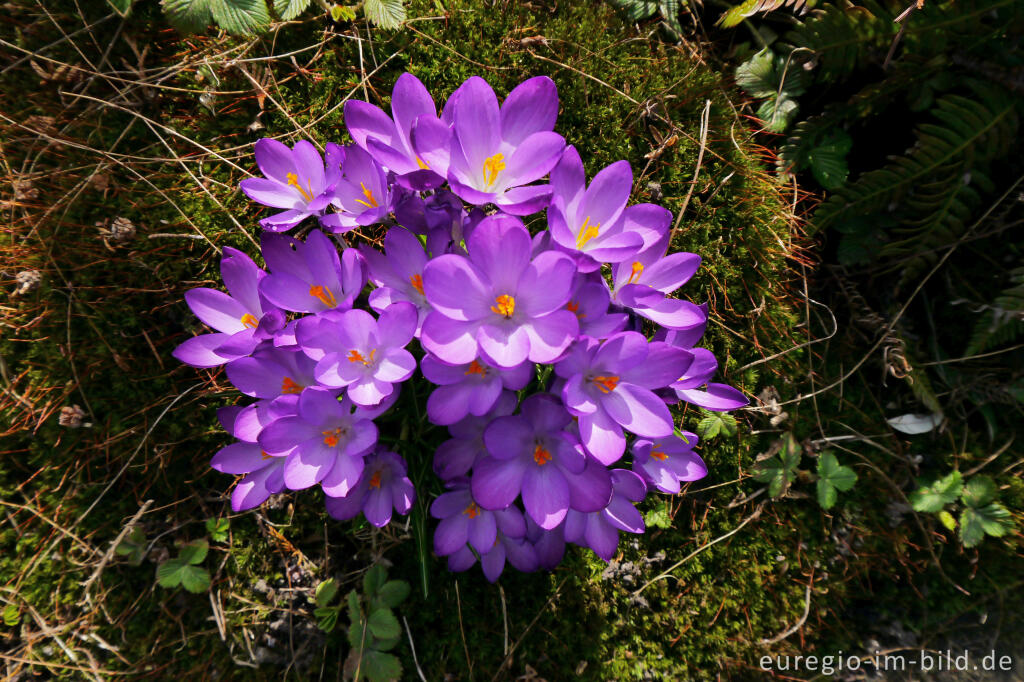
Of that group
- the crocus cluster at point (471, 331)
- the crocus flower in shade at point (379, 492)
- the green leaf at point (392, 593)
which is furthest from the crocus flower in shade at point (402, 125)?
the green leaf at point (392, 593)

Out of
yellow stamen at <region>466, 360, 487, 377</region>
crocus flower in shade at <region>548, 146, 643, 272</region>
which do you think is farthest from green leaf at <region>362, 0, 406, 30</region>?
yellow stamen at <region>466, 360, 487, 377</region>

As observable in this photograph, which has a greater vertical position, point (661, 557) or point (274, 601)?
point (661, 557)

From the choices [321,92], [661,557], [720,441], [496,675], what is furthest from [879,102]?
[496,675]

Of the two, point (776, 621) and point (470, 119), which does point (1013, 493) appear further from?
point (470, 119)

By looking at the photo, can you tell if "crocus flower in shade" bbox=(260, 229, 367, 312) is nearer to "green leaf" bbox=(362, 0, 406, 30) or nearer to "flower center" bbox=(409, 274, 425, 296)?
"flower center" bbox=(409, 274, 425, 296)

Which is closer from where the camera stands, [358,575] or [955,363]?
[358,575]
